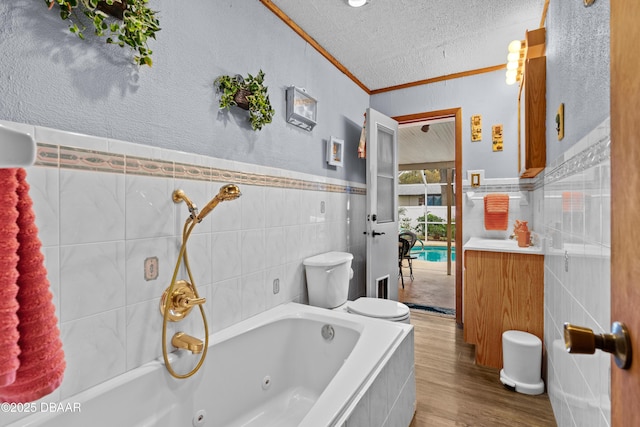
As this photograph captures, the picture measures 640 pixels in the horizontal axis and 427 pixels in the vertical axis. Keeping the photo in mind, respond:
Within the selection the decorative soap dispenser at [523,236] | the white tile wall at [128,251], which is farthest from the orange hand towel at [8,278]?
the decorative soap dispenser at [523,236]

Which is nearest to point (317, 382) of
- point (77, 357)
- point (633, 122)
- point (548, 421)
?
point (77, 357)

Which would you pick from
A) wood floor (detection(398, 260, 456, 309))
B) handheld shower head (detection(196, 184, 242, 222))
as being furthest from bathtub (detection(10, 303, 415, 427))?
wood floor (detection(398, 260, 456, 309))

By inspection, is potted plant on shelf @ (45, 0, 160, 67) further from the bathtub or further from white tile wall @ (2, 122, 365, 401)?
the bathtub

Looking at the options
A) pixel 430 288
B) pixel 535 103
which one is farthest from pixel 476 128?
pixel 430 288

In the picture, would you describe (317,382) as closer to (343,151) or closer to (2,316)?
(2,316)

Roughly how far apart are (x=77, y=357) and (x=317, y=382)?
3.60 ft

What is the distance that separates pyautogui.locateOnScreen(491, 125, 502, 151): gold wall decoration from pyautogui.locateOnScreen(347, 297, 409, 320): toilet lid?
1.79 meters

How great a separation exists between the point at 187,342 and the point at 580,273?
5.06 ft

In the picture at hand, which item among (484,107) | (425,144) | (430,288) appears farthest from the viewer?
(425,144)

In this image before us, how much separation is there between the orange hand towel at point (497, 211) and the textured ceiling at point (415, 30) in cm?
122

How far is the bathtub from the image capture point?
1.03 metres

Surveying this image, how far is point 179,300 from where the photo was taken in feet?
4.35

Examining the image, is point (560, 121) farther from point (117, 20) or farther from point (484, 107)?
point (117, 20)

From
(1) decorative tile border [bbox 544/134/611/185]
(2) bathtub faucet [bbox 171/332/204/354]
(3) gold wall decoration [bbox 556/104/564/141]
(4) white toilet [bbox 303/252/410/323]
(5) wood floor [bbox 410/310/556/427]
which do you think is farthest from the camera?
(4) white toilet [bbox 303/252/410/323]
